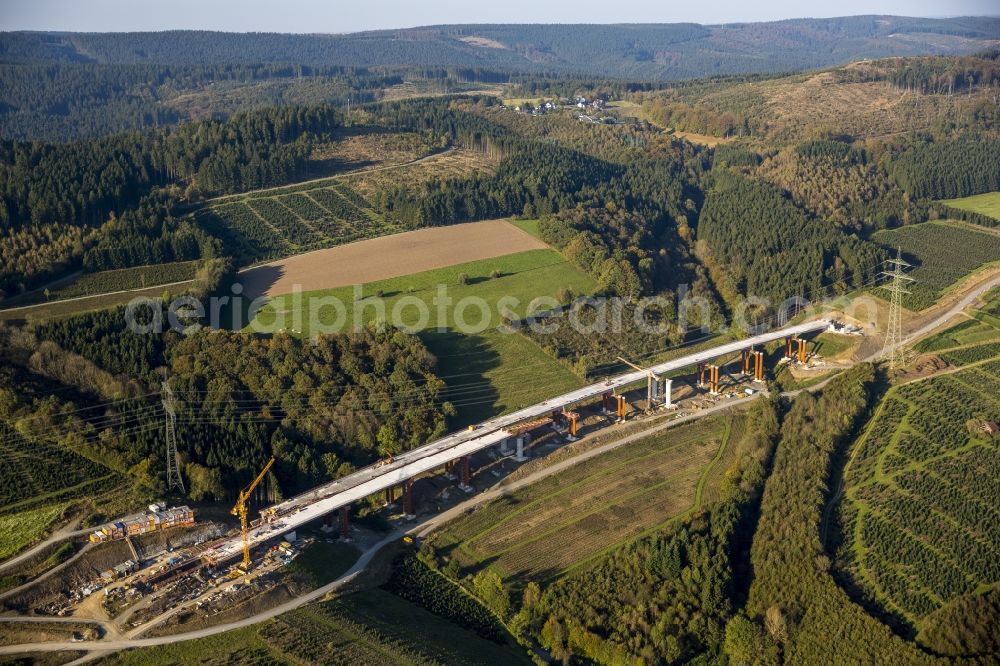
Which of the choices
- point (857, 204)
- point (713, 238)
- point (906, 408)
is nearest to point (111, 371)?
point (906, 408)

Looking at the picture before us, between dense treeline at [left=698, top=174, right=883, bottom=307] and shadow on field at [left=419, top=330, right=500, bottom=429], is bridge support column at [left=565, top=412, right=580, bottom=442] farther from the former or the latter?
dense treeline at [left=698, top=174, right=883, bottom=307]

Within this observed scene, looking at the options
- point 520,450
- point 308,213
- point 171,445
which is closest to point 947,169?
point 308,213

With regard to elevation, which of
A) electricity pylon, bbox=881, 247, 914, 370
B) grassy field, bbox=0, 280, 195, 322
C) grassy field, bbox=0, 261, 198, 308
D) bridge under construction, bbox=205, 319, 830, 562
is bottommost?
bridge under construction, bbox=205, 319, 830, 562

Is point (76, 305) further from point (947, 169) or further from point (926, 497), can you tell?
point (947, 169)

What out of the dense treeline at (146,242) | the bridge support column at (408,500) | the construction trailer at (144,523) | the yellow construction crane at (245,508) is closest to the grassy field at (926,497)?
the bridge support column at (408,500)

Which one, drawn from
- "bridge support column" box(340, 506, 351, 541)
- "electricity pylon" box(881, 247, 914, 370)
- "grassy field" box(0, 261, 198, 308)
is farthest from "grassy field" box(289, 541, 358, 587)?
"electricity pylon" box(881, 247, 914, 370)

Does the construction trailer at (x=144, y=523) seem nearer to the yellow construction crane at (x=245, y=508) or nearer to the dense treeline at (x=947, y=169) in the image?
the yellow construction crane at (x=245, y=508)
